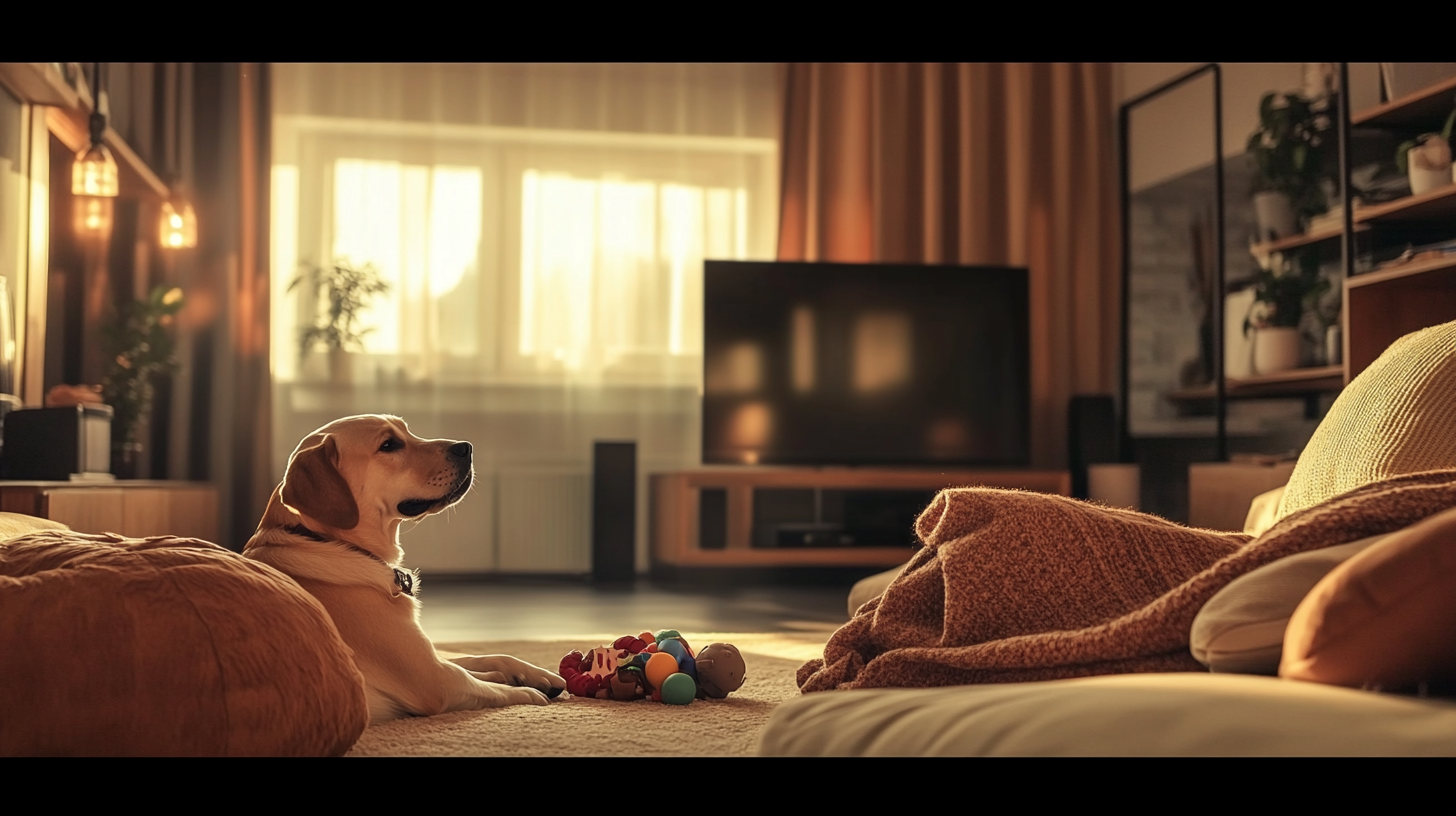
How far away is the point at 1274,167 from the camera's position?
450cm

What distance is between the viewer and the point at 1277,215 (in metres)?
4.59

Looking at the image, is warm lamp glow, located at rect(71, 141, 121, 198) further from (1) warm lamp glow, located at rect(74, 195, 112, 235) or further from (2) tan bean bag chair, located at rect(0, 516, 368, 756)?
(2) tan bean bag chair, located at rect(0, 516, 368, 756)

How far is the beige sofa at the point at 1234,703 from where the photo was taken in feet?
2.84

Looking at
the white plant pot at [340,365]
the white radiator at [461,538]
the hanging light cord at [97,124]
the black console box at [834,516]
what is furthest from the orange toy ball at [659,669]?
the white plant pot at [340,365]

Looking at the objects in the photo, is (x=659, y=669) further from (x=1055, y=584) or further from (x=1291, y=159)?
(x=1291, y=159)

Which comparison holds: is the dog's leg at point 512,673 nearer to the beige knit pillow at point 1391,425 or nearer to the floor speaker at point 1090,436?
the beige knit pillow at point 1391,425

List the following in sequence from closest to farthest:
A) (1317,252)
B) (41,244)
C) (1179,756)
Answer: (1179,756), (41,244), (1317,252)

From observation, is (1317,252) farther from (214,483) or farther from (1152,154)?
(214,483)

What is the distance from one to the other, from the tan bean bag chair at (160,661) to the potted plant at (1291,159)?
4.12m

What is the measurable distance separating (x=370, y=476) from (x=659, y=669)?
1.94ft

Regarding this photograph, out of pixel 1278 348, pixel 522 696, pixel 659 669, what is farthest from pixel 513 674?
pixel 1278 348
